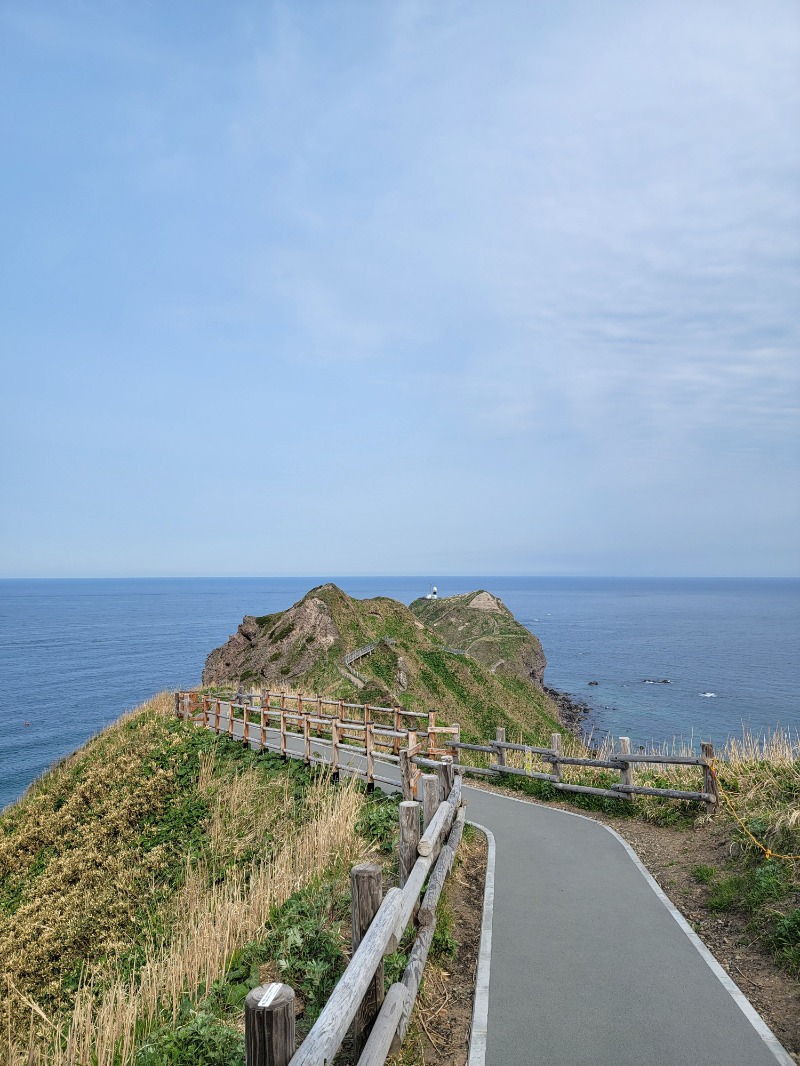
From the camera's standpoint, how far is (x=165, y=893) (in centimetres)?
1353

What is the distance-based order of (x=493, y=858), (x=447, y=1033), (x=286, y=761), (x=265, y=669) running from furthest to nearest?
(x=265, y=669), (x=286, y=761), (x=493, y=858), (x=447, y=1033)

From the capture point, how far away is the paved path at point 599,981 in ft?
18.2

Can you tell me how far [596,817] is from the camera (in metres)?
13.8

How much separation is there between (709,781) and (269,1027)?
11.8 metres

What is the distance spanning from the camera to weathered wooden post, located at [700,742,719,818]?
41.2 feet

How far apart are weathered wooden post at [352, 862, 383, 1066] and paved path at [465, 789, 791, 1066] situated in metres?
1.16

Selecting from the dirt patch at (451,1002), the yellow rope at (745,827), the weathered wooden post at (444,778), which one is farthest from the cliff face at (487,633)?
the dirt patch at (451,1002)

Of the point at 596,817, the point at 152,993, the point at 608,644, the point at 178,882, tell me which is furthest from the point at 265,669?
the point at 608,644

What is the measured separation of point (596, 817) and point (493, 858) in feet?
13.0

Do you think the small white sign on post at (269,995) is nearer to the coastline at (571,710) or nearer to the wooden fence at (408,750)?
the wooden fence at (408,750)

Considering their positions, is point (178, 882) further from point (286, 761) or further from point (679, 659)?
point (679, 659)

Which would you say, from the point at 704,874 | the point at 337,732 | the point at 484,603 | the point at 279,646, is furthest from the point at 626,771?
Result: the point at 484,603

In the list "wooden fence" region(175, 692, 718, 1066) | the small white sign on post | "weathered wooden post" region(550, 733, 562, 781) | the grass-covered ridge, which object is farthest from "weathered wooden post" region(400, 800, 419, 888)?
"weathered wooden post" region(550, 733, 562, 781)

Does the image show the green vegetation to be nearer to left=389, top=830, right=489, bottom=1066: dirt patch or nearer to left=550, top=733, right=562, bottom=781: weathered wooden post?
left=389, top=830, right=489, bottom=1066: dirt patch
